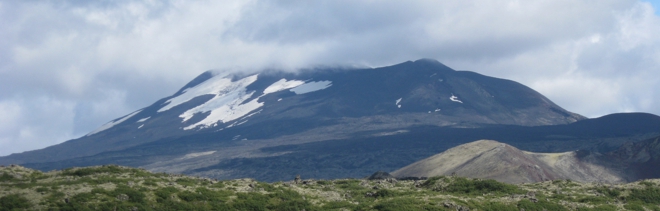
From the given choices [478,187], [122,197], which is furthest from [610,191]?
[122,197]

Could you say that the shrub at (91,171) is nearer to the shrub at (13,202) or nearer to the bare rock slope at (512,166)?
the shrub at (13,202)

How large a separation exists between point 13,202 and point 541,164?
146659mm

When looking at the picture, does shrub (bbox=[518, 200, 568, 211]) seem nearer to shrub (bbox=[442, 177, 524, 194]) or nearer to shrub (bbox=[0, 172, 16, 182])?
shrub (bbox=[442, 177, 524, 194])

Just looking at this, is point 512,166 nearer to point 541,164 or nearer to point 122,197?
point 541,164

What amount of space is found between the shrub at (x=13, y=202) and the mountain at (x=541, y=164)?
126 metres

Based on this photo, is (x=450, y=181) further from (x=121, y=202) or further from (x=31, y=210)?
(x=31, y=210)

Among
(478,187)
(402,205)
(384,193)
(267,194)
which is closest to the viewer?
(402,205)

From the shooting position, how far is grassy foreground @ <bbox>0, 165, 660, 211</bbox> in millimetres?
37281

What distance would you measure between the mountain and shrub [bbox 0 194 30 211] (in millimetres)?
126272

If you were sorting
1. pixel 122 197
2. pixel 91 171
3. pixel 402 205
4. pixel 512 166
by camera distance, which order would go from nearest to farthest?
pixel 122 197 → pixel 402 205 → pixel 91 171 → pixel 512 166

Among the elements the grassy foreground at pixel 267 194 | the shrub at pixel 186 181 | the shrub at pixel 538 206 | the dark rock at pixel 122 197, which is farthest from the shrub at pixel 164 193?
the shrub at pixel 538 206

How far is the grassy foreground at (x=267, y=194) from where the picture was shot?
37281 millimetres

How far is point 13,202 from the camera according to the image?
1390 inches

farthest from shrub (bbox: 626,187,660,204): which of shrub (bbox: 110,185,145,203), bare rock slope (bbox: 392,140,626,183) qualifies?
bare rock slope (bbox: 392,140,626,183)
